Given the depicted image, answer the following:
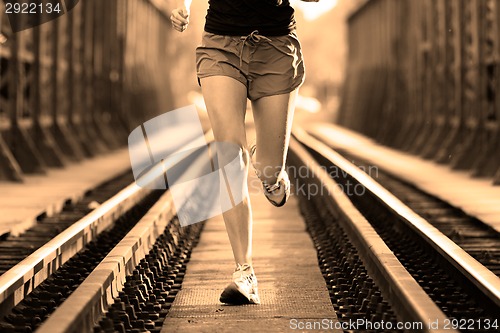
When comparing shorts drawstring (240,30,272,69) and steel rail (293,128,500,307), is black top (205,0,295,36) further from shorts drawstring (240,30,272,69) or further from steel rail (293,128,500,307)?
steel rail (293,128,500,307)

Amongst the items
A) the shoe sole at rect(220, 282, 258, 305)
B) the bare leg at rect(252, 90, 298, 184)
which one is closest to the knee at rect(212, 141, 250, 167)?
the bare leg at rect(252, 90, 298, 184)

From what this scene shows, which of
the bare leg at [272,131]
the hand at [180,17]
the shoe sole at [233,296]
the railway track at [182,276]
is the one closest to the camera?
the railway track at [182,276]

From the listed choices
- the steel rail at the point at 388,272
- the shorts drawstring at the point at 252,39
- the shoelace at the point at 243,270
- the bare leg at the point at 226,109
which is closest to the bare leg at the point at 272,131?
the bare leg at the point at 226,109

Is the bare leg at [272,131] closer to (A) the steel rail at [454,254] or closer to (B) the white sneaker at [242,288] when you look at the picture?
(B) the white sneaker at [242,288]

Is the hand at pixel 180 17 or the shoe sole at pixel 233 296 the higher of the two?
the hand at pixel 180 17

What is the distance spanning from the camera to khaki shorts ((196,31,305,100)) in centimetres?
469

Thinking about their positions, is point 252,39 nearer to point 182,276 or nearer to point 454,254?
point 454,254

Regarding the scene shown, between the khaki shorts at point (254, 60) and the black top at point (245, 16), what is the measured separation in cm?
3

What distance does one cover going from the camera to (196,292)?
5602 millimetres

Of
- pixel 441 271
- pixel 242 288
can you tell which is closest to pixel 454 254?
pixel 441 271

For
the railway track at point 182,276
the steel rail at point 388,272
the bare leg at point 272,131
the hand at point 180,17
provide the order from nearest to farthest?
1. the steel rail at point 388,272
2. the railway track at point 182,276
3. the hand at point 180,17
4. the bare leg at point 272,131

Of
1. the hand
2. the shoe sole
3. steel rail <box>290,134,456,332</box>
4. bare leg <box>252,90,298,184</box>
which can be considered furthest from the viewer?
the shoe sole

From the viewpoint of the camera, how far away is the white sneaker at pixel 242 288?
492cm

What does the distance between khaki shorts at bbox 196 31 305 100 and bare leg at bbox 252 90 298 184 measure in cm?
4
